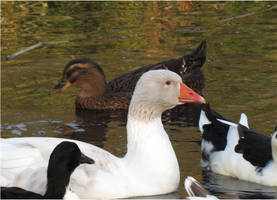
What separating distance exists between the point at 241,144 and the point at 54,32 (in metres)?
8.32

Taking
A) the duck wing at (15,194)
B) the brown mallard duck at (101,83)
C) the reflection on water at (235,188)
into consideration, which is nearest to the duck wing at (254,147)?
the reflection on water at (235,188)

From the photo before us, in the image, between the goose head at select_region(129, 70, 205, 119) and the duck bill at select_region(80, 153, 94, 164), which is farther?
the goose head at select_region(129, 70, 205, 119)

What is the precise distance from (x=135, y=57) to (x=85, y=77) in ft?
7.23

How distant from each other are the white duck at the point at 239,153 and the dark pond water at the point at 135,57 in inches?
5.0

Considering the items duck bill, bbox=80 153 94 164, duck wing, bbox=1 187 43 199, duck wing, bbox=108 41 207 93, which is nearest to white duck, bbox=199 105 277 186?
duck bill, bbox=80 153 94 164

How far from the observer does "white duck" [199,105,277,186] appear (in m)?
7.79

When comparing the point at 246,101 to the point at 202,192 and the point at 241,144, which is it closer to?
the point at 241,144

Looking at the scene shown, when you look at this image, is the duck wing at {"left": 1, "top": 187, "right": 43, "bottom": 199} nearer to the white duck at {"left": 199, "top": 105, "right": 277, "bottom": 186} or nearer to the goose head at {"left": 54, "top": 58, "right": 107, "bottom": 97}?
the white duck at {"left": 199, "top": 105, "right": 277, "bottom": 186}

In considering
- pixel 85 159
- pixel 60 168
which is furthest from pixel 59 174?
pixel 85 159

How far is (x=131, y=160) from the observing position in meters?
7.07

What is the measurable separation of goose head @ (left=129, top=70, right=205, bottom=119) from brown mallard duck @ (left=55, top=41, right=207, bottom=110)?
3571 mm

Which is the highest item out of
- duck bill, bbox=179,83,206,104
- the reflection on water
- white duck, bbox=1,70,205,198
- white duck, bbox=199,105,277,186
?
duck bill, bbox=179,83,206,104

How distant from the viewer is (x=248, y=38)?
1448cm

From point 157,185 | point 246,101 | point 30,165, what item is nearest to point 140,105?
point 157,185
